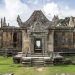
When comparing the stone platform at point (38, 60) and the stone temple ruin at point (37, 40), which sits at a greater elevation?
the stone temple ruin at point (37, 40)

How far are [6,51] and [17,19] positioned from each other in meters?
8.30

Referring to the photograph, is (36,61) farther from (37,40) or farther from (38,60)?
(37,40)

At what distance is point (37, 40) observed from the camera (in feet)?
113

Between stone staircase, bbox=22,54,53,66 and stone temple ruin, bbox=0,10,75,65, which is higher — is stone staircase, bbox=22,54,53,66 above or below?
A: below

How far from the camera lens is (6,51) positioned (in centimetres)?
3912

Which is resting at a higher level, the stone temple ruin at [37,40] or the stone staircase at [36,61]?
the stone temple ruin at [37,40]

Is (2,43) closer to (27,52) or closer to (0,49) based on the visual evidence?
(0,49)

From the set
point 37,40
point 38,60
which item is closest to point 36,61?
point 38,60

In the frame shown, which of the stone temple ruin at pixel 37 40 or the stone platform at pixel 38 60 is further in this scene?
the stone temple ruin at pixel 37 40

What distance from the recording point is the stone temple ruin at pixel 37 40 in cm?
2995

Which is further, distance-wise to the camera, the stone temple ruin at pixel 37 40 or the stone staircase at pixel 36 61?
the stone temple ruin at pixel 37 40

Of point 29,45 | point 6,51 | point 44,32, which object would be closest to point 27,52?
point 29,45

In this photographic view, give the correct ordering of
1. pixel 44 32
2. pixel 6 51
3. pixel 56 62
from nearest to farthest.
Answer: pixel 56 62 → pixel 44 32 → pixel 6 51

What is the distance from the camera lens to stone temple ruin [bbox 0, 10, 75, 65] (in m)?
30.0
